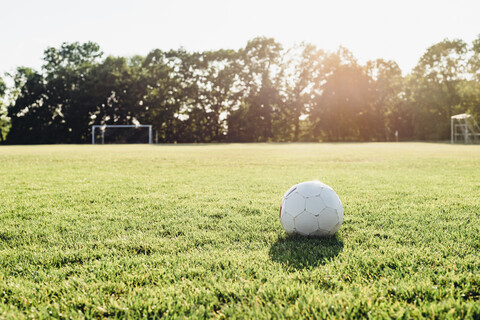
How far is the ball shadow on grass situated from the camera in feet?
9.09

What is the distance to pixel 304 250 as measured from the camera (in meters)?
3.03

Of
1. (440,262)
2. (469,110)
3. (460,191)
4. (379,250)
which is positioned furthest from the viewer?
(469,110)

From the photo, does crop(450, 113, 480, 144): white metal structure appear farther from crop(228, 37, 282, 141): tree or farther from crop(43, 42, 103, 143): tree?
crop(43, 42, 103, 143): tree

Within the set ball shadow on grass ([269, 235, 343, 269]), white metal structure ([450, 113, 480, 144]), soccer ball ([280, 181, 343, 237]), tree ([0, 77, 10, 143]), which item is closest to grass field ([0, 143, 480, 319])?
ball shadow on grass ([269, 235, 343, 269])

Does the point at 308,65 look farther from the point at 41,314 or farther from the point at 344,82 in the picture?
the point at 41,314

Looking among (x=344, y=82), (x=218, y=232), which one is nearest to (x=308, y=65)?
(x=344, y=82)

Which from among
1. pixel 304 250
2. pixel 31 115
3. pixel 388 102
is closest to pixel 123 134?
pixel 31 115

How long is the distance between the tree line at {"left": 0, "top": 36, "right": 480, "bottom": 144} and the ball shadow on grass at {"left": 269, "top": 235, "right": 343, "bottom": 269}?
45.6 metres

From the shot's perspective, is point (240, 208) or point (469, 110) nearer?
point (240, 208)

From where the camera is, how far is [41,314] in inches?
81.7

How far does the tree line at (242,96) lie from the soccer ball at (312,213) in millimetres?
45486

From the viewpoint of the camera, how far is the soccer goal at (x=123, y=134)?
147 feet

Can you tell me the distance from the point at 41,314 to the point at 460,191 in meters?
6.23

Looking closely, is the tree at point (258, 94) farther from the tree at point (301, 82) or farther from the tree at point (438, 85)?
the tree at point (438, 85)
